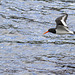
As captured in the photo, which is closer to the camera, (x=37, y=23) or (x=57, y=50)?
(x=57, y=50)

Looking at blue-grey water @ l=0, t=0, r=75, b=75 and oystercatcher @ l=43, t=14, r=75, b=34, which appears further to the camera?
oystercatcher @ l=43, t=14, r=75, b=34

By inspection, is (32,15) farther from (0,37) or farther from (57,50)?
(57,50)

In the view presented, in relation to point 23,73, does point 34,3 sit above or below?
above

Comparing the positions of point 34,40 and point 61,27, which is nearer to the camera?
point 34,40

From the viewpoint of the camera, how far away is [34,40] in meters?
16.1

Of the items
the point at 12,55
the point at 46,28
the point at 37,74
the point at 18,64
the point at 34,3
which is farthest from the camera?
the point at 34,3

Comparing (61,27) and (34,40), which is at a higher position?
(61,27)

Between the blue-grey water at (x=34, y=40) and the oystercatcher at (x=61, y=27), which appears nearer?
the blue-grey water at (x=34, y=40)

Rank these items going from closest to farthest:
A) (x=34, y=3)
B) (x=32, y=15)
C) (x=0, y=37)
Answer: (x=0, y=37) → (x=32, y=15) → (x=34, y=3)

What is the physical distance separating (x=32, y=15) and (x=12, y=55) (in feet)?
24.0

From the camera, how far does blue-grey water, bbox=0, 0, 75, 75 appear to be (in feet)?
41.2

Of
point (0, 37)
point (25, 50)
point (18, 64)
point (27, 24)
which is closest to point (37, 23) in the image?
point (27, 24)

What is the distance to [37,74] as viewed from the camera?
11.9 m

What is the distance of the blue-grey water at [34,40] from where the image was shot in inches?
494
